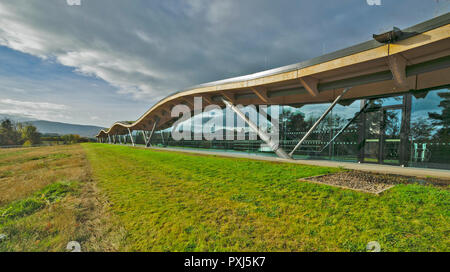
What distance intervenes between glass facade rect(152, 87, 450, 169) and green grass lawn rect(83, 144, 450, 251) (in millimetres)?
6995

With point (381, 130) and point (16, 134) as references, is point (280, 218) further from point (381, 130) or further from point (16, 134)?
point (16, 134)

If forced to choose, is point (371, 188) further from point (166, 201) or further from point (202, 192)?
point (166, 201)

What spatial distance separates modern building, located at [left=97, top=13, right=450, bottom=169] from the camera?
24.4ft

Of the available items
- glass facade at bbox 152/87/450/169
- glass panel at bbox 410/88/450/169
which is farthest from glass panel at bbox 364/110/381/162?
glass panel at bbox 410/88/450/169

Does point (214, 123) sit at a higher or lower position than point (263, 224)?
higher

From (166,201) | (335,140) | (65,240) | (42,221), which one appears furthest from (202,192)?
(335,140)

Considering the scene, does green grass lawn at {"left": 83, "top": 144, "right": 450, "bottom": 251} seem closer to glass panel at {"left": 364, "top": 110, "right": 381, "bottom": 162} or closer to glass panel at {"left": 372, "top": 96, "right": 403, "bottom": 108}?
glass panel at {"left": 364, "top": 110, "right": 381, "bottom": 162}

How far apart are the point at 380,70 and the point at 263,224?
10.4 m

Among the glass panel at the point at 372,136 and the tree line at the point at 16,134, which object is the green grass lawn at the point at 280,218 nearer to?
the glass panel at the point at 372,136

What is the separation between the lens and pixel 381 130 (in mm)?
11359

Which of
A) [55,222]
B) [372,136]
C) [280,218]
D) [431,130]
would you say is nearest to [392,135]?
[372,136]

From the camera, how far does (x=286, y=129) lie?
15.9m

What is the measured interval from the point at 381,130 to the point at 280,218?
40.0 ft

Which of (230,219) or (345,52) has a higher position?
(345,52)
